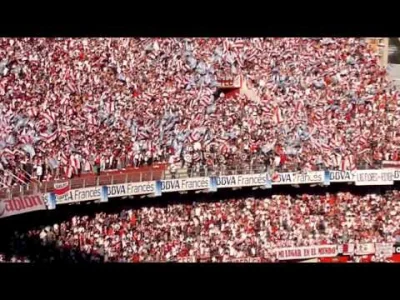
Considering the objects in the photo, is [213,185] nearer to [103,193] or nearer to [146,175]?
[146,175]

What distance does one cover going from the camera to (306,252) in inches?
396

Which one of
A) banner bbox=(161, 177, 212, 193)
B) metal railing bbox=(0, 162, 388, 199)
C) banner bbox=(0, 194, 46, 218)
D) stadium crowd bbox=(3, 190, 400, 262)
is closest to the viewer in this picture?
banner bbox=(0, 194, 46, 218)

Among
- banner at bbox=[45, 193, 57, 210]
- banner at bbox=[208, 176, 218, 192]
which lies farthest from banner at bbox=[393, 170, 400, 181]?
banner at bbox=[45, 193, 57, 210]

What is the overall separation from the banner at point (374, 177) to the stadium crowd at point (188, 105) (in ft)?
0.32

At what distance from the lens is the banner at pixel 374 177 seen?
33.7ft

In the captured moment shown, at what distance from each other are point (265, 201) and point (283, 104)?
943 millimetres

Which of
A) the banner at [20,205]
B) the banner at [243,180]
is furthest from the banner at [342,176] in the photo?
the banner at [20,205]

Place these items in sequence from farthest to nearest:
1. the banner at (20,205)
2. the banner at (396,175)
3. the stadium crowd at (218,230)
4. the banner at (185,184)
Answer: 1. the banner at (396,175)
2. the banner at (185,184)
3. the stadium crowd at (218,230)
4. the banner at (20,205)

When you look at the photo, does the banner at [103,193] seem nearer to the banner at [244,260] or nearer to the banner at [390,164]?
the banner at [244,260]

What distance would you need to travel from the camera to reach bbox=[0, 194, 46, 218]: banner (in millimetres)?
9578

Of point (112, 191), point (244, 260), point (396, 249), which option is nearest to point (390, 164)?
point (396, 249)

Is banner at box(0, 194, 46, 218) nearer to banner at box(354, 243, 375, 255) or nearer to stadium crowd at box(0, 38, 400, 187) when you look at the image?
stadium crowd at box(0, 38, 400, 187)

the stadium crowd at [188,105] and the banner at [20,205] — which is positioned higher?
the stadium crowd at [188,105]

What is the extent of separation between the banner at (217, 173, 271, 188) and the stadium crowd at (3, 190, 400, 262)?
15cm
